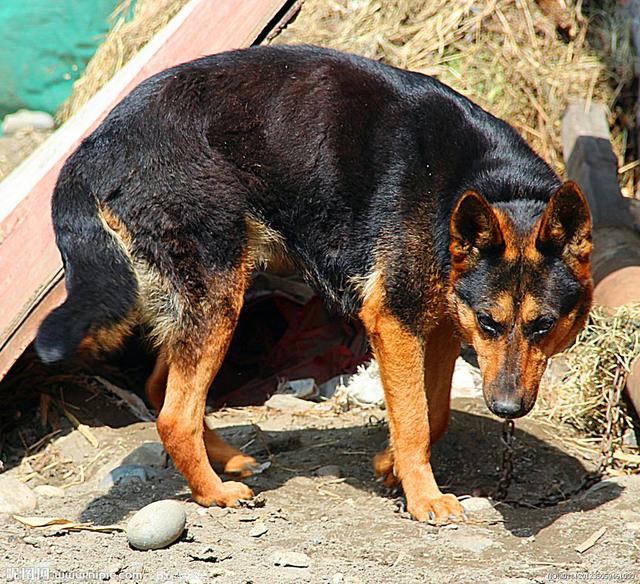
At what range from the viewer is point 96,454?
5414mm

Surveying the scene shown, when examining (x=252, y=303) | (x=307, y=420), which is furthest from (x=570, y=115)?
(x=307, y=420)

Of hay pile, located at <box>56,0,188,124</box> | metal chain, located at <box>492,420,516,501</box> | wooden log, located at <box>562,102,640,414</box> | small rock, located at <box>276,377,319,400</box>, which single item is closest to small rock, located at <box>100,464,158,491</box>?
small rock, located at <box>276,377,319,400</box>

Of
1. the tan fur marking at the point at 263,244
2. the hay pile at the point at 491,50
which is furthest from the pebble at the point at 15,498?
the hay pile at the point at 491,50

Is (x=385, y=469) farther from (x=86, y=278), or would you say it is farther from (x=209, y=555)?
(x=86, y=278)

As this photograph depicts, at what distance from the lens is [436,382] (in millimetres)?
4977

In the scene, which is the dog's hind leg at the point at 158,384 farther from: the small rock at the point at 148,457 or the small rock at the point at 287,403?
the small rock at the point at 287,403

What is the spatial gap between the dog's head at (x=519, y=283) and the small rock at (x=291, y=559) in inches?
40.4

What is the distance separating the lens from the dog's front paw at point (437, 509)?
4.40 metres

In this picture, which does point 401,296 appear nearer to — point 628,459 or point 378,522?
point 378,522

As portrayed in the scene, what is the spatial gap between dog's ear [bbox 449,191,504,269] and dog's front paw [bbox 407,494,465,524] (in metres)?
1.13

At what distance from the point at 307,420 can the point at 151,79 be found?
2393 mm

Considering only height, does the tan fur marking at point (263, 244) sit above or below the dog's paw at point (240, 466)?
above

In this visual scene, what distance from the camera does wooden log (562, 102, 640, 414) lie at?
5699 mm

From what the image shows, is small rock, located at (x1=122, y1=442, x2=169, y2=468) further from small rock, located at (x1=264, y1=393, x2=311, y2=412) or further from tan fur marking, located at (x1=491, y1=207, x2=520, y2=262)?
tan fur marking, located at (x1=491, y1=207, x2=520, y2=262)
